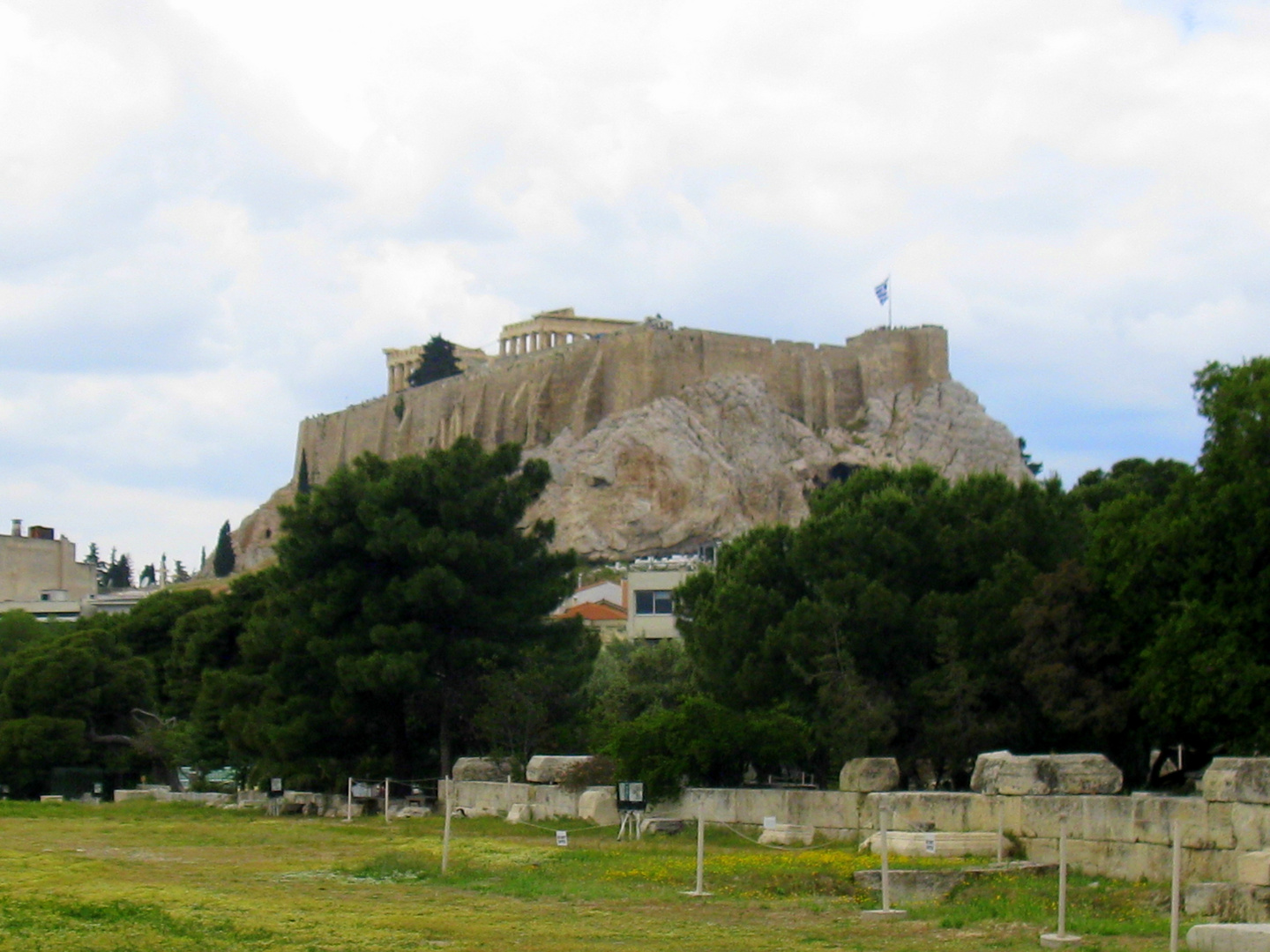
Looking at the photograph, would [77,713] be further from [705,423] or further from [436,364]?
[436,364]

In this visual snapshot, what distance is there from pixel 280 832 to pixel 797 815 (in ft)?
23.1

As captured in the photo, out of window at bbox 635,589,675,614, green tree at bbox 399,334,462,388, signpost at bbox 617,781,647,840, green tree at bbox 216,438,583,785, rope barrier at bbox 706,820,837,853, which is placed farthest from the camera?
green tree at bbox 399,334,462,388

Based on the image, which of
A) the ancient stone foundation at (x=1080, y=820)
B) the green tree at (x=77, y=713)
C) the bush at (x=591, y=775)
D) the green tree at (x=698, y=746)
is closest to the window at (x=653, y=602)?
the green tree at (x=77, y=713)

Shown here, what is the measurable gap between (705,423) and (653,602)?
3011cm

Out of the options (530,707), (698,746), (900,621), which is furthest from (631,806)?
(900,621)

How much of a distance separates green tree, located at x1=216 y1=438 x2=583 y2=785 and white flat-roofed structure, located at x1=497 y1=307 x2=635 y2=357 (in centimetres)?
7563

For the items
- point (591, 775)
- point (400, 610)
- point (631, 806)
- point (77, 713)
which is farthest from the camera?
point (77, 713)

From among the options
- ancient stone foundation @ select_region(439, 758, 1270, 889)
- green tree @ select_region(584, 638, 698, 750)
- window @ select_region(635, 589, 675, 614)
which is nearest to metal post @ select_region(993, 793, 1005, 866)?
ancient stone foundation @ select_region(439, 758, 1270, 889)

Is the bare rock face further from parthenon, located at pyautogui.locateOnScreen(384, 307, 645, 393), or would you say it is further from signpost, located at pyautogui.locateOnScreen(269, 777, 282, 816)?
signpost, located at pyautogui.locateOnScreen(269, 777, 282, 816)

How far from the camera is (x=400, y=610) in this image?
2733cm

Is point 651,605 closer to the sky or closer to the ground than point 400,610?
closer to the sky

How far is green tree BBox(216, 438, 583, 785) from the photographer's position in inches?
1062

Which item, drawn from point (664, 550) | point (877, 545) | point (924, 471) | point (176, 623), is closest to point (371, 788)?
point (877, 545)

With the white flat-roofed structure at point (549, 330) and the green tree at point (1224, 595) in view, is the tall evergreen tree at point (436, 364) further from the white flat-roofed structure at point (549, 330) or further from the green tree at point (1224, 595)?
the green tree at point (1224, 595)
